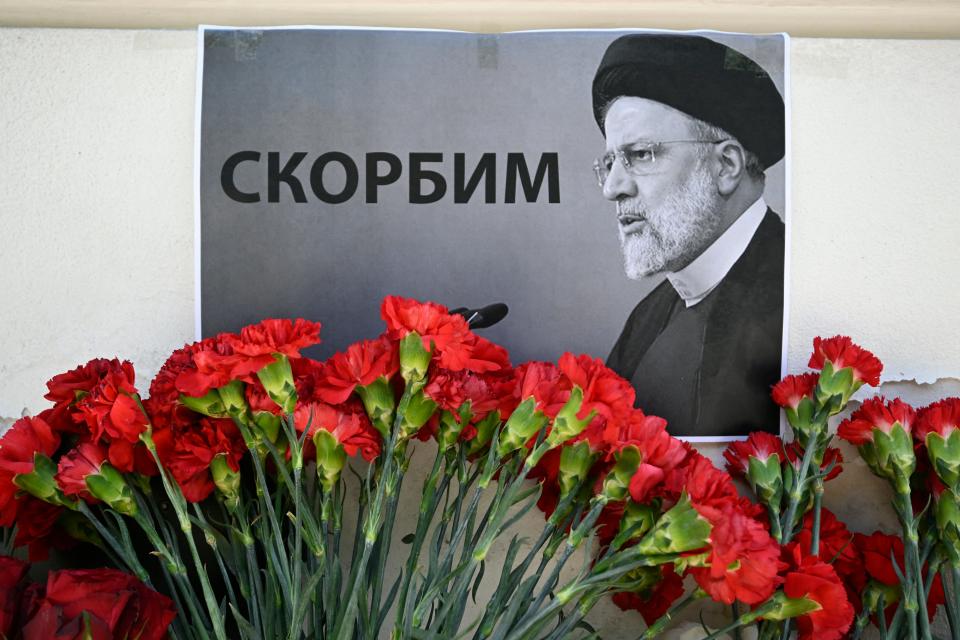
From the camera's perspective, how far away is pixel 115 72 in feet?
1.92

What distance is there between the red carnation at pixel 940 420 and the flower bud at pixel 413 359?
1.22 ft

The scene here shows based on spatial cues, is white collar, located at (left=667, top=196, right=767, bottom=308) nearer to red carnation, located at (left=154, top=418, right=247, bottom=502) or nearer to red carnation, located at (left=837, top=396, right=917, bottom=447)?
red carnation, located at (left=837, top=396, right=917, bottom=447)

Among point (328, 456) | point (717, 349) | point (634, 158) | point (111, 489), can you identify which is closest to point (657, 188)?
point (634, 158)

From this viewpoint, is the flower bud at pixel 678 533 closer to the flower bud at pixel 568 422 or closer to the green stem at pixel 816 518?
the flower bud at pixel 568 422

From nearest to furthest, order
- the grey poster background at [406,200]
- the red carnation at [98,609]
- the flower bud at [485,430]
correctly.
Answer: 1. the red carnation at [98,609]
2. the flower bud at [485,430]
3. the grey poster background at [406,200]

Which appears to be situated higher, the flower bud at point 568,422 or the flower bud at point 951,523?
the flower bud at point 568,422

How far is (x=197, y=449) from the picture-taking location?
43 cm

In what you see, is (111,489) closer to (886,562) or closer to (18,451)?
(18,451)

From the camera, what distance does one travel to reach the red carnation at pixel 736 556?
396 millimetres

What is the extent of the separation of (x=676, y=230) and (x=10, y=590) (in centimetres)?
51

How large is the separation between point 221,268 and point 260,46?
182mm

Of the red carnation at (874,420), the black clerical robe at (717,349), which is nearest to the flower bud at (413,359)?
the black clerical robe at (717,349)

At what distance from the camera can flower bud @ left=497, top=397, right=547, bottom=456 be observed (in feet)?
1.38

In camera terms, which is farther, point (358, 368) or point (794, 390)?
point (794, 390)
